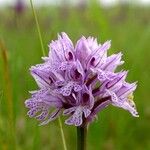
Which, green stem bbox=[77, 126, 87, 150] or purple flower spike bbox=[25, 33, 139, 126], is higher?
purple flower spike bbox=[25, 33, 139, 126]

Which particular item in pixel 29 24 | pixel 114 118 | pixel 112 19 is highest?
pixel 112 19

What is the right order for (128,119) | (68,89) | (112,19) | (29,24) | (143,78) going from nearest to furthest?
(68,89) < (128,119) < (143,78) < (29,24) < (112,19)

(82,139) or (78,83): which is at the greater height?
(78,83)

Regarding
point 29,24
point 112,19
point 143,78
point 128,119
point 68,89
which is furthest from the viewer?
point 112,19

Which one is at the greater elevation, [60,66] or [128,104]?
[60,66]

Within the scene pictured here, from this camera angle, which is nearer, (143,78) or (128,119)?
(128,119)

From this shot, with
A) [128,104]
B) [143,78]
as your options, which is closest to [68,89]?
[128,104]

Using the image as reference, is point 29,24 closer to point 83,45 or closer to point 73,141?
point 73,141

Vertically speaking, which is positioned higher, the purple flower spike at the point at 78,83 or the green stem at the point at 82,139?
the purple flower spike at the point at 78,83
